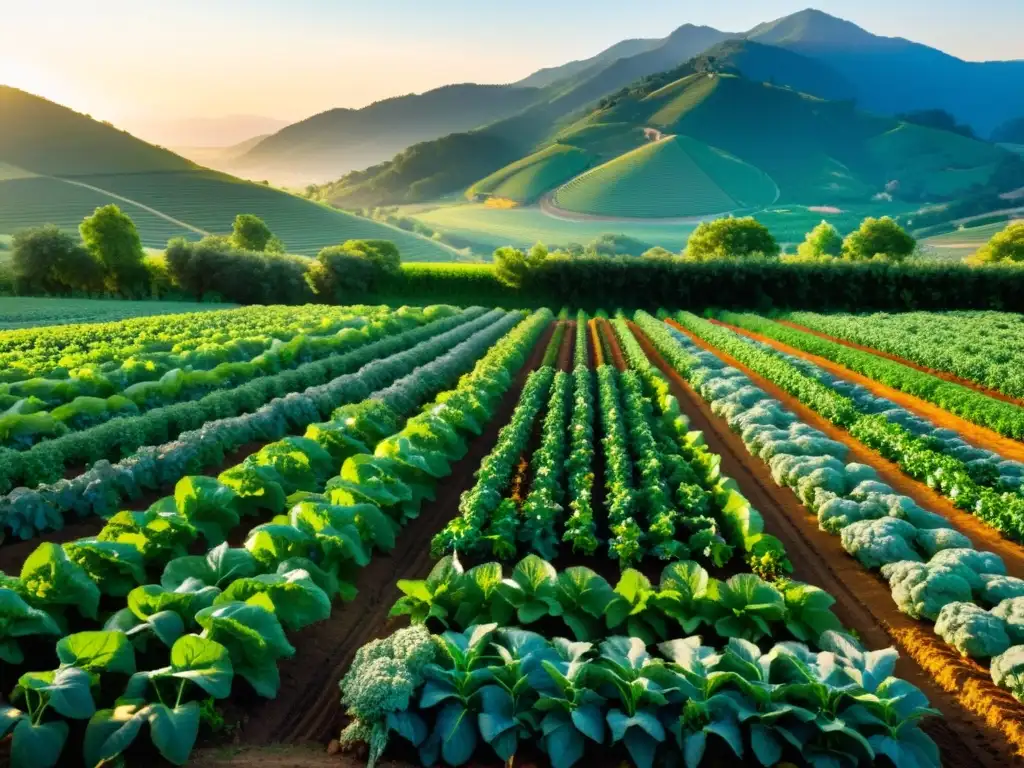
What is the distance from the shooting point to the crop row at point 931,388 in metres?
13.0

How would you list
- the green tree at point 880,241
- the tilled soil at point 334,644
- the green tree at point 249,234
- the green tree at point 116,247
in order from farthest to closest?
the green tree at point 249,234 → the green tree at point 880,241 → the green tree at point 116,247 → the tilled soil at point 334,644

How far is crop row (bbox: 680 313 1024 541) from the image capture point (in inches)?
332

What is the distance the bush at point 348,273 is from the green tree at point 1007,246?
53.6 meters

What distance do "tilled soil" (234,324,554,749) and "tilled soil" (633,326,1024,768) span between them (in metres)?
4.50

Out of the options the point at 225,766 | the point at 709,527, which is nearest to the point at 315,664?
the point at 225,766

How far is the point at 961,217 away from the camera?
14025cm

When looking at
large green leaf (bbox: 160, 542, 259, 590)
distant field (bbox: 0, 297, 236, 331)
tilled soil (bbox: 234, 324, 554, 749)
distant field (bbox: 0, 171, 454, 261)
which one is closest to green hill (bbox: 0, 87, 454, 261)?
distant field (bbox: 0, 171, 454, 261)

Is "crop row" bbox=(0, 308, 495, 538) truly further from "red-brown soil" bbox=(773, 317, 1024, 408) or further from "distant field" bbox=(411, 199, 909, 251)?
"distant field" bbox=(411, 199, 909, 251)

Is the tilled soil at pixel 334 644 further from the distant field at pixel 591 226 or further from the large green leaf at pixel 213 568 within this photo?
the distant field at pixel 591 226

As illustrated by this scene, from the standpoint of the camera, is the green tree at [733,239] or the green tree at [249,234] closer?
the green tree at [733,239]

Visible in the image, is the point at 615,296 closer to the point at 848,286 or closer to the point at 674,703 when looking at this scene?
the point at 848,286

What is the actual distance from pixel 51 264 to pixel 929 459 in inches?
2405

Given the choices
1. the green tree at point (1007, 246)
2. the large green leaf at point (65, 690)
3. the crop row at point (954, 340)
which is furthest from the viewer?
the green tree at point (1007, 246)

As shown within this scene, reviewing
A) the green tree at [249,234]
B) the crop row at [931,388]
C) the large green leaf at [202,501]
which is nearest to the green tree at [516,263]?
the crop row at [931,388]
